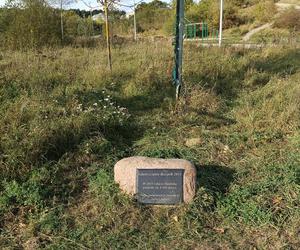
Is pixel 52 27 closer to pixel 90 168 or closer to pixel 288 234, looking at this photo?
pixel 90 168

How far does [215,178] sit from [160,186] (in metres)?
0.71

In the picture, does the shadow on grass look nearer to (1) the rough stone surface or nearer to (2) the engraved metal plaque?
(1) the rough stone surface

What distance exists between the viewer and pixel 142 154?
464cm

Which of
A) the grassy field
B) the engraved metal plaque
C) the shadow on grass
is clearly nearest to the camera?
the grassy field

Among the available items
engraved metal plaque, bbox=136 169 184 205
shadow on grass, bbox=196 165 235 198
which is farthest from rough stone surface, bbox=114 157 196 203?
shadow on grass, bbox=196 165 235 198

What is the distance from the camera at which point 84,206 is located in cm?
378

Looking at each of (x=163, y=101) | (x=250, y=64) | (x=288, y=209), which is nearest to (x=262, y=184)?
(x=288, y=209)

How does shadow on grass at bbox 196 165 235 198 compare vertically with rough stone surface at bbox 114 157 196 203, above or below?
below

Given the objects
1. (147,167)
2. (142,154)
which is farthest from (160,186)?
(142,154)

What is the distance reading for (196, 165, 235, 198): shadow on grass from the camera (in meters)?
3.90

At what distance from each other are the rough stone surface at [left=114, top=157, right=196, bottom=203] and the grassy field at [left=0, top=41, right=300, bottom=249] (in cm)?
9

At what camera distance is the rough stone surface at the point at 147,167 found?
374 centimetres

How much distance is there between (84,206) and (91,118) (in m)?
1.75

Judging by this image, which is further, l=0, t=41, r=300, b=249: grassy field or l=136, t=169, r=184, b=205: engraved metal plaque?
l=136, t=169, r=184, b=205: engraved metal plaque
